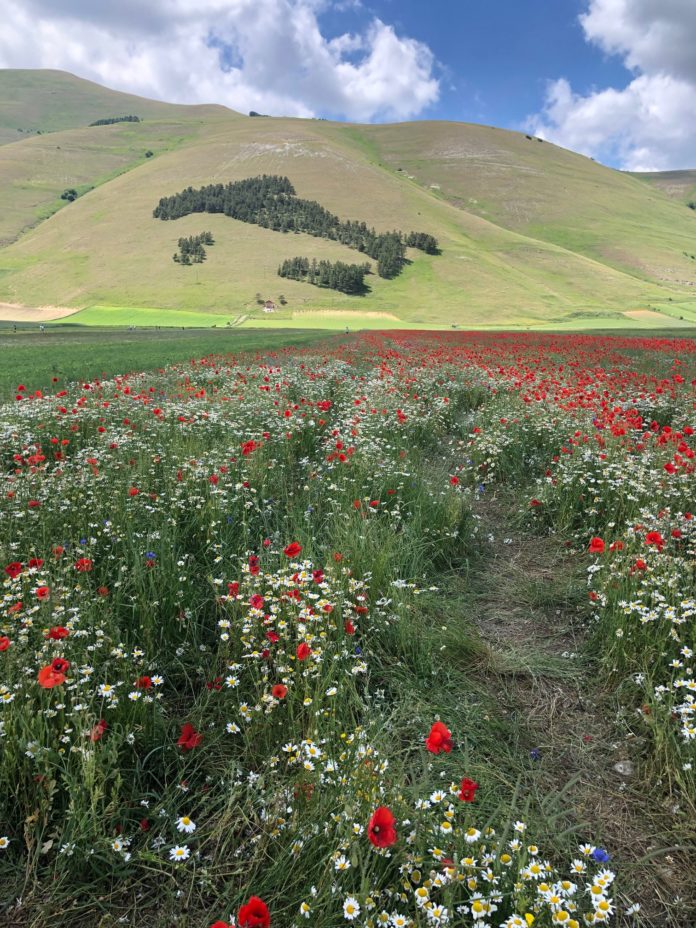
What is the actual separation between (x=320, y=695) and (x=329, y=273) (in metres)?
90.8

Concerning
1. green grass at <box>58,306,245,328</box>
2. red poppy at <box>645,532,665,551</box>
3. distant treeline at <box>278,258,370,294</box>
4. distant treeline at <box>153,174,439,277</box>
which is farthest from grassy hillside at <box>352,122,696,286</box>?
red poppy at <box>645,532,665,551</box>

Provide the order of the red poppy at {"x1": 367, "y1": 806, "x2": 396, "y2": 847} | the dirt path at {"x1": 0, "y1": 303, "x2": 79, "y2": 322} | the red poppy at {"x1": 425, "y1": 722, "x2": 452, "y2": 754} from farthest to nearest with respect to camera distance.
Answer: the dirt path at {"x1": 0, "y1": 303, "x2": 79, "y2": 322} < the red poppy at {"x1": 425, "y1": 722, "x2": 452, "y2": 754} < the red poppy at {"x1": 367, "y1": 806, "x2": 396, "y2": 847}

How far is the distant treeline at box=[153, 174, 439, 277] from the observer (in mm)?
98750

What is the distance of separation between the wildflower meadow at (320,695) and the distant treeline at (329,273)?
275 feet

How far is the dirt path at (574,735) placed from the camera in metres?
2.22

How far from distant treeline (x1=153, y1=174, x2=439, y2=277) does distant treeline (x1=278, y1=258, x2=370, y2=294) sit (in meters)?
9.10

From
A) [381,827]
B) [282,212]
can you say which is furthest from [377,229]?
[381,827]

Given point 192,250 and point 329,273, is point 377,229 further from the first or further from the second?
point 192,250

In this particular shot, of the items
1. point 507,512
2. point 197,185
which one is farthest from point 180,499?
point 197,185

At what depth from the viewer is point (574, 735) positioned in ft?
10.0

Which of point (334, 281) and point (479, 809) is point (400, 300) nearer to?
point (334, 281)

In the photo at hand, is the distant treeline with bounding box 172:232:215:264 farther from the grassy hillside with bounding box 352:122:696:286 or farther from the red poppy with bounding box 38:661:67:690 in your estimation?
the red poppy with bounding box 38:661:67:690

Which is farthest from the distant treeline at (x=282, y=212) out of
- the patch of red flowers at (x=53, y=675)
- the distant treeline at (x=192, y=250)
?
the patch of red flowers at (x=53, y=675)

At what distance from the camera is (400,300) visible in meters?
81.5
